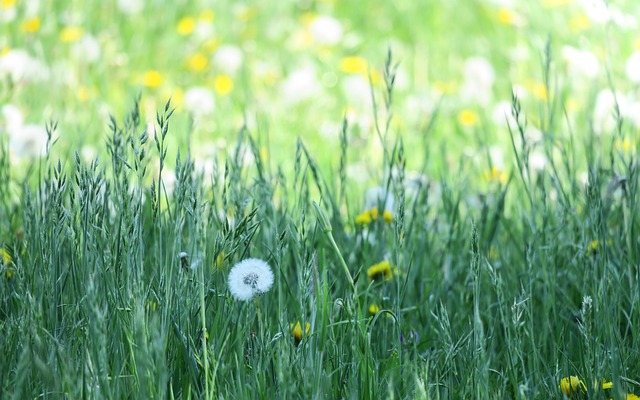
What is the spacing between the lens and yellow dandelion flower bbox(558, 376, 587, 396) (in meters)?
1.45

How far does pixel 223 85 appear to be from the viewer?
466cm

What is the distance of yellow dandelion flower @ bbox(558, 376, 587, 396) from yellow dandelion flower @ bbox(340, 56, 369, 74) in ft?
11.4

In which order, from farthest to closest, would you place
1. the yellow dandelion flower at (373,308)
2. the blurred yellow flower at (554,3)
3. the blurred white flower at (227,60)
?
the blurred yellow flower at (554,3) < the blurred white flower at (227,60) < the yellow dandelion flower at (373,308)

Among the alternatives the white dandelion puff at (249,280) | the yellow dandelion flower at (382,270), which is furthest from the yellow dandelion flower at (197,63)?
the white dandelion puff at (249,280)

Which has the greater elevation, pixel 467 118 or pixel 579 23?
pixel 579 23

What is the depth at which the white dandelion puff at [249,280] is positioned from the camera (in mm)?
1549

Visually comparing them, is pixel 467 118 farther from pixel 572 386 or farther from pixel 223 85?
pixel 572 386

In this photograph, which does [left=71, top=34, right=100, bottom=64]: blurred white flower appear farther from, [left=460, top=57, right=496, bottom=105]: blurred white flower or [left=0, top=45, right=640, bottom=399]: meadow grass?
[left=0, top=45, right=640, bottom=399]: meadow grass

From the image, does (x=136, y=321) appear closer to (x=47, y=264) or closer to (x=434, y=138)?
(x=47, y=264)

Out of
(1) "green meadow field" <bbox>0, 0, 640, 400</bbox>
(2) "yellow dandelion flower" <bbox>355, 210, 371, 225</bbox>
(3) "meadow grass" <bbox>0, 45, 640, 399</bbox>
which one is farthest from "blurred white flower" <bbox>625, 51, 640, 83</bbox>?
(2) "yellow dandelion flower" <bbox>355, 210, 371, 225</bbox>

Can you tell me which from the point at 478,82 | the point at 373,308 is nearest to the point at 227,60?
the point at 478,82

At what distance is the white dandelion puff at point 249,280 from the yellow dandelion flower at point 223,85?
10.4 feet

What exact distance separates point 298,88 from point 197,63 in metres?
0.78

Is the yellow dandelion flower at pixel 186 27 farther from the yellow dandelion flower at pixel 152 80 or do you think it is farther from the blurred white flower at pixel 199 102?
the blurred white flower at pixel 199 102
